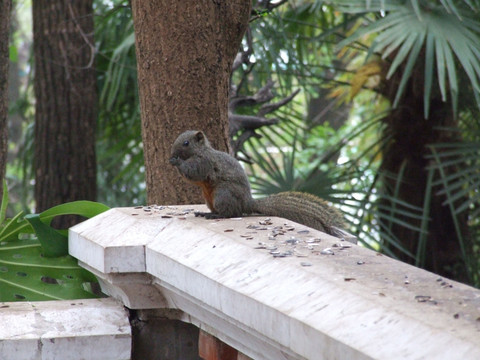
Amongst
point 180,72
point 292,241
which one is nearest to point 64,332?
point 292,241

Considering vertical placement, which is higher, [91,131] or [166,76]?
[166,76]

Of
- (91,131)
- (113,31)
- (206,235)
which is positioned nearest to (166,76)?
(206,235)

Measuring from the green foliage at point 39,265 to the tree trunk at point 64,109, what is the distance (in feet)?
11.6

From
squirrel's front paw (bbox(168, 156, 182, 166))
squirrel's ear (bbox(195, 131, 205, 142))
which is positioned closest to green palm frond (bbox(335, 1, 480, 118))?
squirrel's ear (bbox(195, 131, 205, 142))

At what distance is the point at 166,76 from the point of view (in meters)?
→ 3.18

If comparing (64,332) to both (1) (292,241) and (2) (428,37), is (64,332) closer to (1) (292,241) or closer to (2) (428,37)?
(1) (292,241)

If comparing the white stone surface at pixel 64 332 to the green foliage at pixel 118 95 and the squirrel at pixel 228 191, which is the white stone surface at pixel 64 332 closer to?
the squirrel at pixel 228 191

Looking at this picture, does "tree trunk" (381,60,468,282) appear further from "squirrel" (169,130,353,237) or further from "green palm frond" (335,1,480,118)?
"squirrel" (169,130,353,237)

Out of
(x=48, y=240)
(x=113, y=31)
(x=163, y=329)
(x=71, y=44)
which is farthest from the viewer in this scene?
(x=113, y=31)

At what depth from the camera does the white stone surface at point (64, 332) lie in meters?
1.62

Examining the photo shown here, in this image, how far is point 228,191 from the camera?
9.01 ft

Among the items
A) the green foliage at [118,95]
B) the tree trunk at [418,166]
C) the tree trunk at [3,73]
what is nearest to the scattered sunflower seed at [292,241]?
the tree trunk at [3,73]

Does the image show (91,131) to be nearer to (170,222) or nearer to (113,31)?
(113,31)

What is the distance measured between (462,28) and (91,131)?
300 cm
